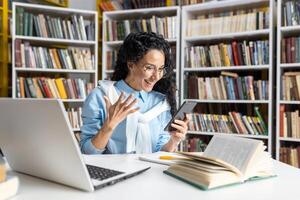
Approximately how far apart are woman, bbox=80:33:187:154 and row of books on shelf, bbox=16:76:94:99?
1758mm

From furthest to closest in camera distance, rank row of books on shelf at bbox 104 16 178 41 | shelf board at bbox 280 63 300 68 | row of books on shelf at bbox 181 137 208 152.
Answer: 1. row of books on shelf at bbox 104 16 178 41
2. row of books on shelf at bbox 181 137 208 152
3. shelf board at bbox 280 63 300 68

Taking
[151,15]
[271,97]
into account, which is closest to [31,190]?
[271,97]

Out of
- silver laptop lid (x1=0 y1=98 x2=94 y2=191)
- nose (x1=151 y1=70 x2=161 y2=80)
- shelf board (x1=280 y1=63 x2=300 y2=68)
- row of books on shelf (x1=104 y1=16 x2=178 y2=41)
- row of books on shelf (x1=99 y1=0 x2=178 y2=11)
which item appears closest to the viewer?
silver laptop lid (x1=0 y1=98 x2=94 y2=191)

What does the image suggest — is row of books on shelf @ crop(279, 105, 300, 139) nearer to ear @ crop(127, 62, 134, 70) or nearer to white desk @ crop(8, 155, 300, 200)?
ear @ crop(127, 62, 134, 70)

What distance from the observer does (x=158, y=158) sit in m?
1.37

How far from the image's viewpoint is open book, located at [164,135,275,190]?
3.15 ft

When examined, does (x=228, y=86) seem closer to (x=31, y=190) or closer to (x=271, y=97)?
(x=271, y=97)

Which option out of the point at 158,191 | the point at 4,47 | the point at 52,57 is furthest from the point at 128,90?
the point at 4,47

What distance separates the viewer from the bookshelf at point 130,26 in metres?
3.43

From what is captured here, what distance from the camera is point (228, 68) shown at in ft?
10.5

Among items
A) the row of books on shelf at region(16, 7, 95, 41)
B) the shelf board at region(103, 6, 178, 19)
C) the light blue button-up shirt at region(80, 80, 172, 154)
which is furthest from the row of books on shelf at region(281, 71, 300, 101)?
the row of books on shelf at region(16, 7, 95, 41)

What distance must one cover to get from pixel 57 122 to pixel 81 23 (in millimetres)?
3038

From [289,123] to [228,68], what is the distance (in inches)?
29.2

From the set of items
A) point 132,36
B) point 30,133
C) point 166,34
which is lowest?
point 30,133
